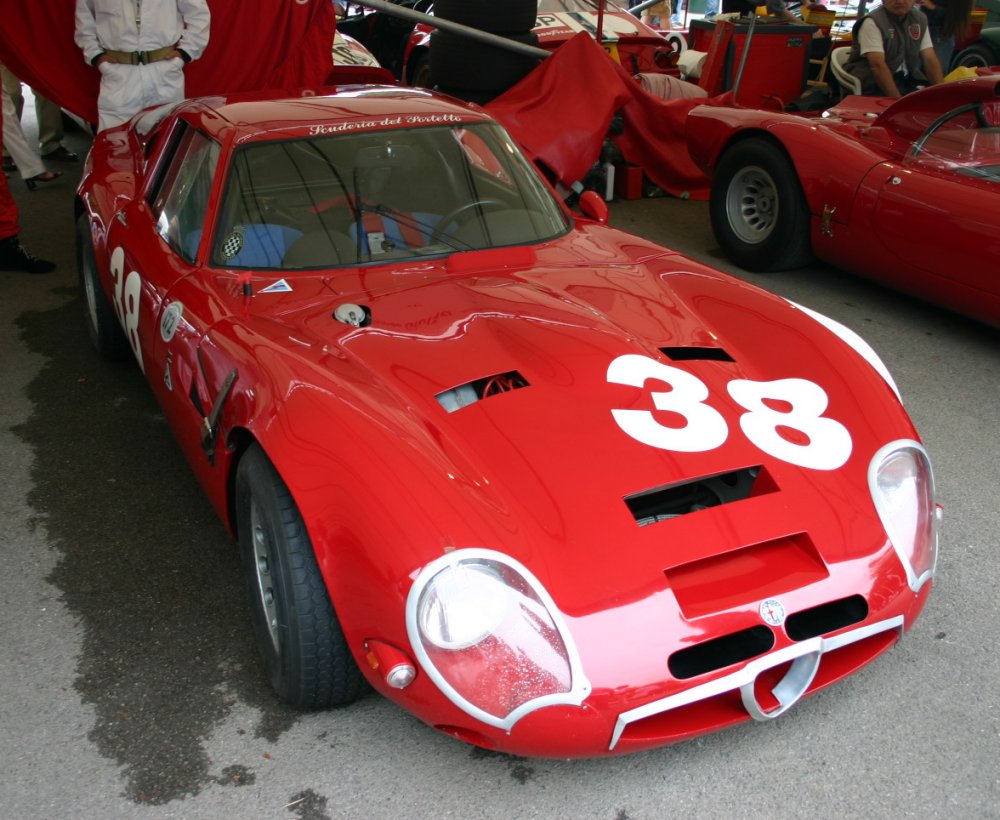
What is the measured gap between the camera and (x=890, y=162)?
13.7ft

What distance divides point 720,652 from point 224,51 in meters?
4.76

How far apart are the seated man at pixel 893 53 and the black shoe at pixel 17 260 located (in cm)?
526

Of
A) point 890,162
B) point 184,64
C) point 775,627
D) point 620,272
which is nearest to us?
point 775,627

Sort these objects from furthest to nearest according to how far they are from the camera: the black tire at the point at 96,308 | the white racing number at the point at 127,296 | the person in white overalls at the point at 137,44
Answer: the person in white overalls at the point at 137,44, the black tire at the point at 96,308, the white racing number at the point at 127,296

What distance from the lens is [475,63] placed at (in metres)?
5.88

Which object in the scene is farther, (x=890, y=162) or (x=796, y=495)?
(x=890, y=162)

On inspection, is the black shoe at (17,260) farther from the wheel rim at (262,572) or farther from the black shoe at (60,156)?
the wheel rim at (262,572)

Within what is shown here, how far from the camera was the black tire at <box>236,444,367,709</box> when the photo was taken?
1807 mm

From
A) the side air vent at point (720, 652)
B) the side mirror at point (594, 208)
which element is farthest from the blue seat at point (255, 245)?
the side air vent at point (720, 652)

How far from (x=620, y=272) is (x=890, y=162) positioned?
2.16 metres

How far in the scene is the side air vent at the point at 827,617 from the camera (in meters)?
1.73

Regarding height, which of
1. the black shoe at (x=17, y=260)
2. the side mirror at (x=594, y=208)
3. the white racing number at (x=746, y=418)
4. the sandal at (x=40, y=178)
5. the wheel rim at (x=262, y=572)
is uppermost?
the side mirror at (x=594, y=208)

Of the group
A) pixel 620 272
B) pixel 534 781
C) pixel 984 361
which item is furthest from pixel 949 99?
pixel 534 781

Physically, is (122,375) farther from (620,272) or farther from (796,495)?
(796,495)
